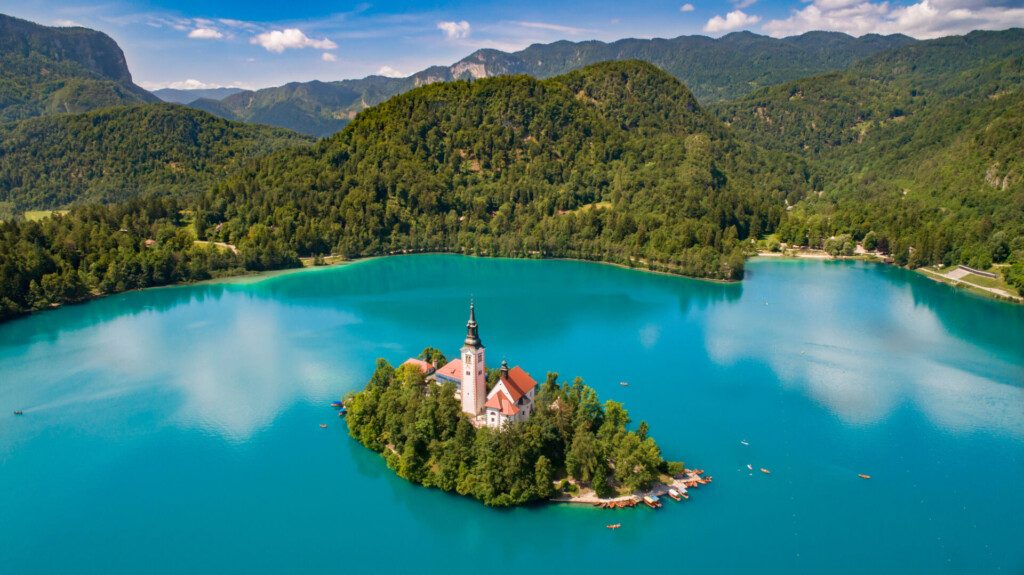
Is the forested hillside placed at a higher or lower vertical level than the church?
higher

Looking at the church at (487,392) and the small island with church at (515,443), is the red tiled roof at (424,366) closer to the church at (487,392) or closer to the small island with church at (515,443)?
the small island with church at (515,443)

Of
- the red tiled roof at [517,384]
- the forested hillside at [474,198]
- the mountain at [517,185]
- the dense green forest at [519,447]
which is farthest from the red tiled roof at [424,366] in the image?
the mountain at [517,185]

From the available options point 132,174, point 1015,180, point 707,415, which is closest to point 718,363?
point 707,415

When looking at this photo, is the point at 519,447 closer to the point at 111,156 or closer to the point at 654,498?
the point at 654,498

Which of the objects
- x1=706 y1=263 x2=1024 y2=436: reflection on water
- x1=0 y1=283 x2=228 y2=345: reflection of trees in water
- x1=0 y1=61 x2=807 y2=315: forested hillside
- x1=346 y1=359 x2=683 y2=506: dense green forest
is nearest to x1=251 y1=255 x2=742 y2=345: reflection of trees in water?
x1=0 y1=61 x2=807 y2=315: forested hillside

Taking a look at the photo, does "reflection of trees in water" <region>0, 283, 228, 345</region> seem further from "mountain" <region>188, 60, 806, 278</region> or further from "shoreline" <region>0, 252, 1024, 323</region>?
"mountain" <region>188, 60, 806, 278</region>

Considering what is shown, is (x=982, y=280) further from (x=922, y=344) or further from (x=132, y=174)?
(x=132, y=174)
